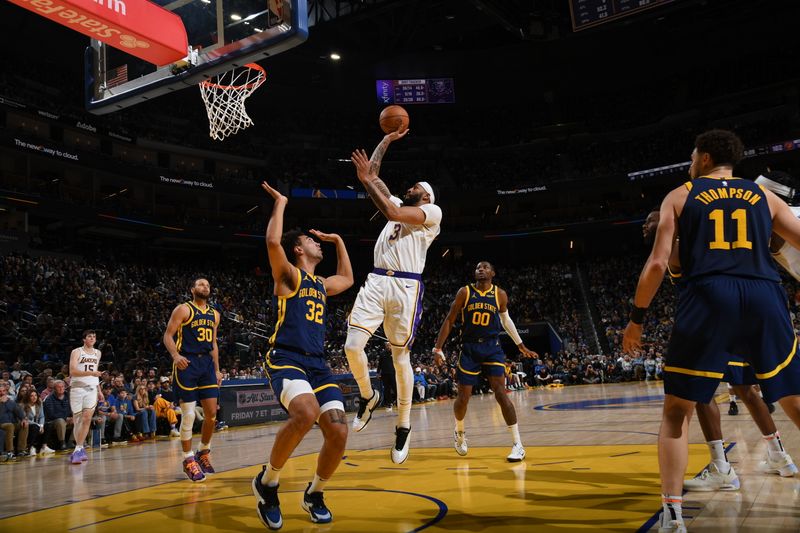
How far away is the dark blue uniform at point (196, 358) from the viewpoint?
7.36 metres

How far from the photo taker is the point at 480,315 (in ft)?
24.3

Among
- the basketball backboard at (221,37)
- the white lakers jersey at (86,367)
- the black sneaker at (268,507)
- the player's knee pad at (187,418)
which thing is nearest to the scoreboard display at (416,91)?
the white lakers jersey at (86,367)

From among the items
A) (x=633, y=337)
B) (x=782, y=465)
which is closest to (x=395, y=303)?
(x=633, y=337)

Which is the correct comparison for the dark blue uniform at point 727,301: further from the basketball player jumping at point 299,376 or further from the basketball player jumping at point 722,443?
the basketball player jumping at point 299,376

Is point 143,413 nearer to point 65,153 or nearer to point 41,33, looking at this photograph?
point 65,153

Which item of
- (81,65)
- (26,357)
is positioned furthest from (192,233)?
(26,357)

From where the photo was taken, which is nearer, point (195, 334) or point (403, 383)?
point (403, 383)

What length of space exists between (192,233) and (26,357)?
15000 mm

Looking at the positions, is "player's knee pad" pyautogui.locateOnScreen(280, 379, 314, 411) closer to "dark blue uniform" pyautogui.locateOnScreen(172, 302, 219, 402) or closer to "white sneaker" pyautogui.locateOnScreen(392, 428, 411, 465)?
"white sneaker" pyautogui.locateOnScreen(392, 428, 411, 465)

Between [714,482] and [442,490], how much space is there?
202cm

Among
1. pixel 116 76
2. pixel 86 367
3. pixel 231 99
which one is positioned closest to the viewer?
pixel 116 76

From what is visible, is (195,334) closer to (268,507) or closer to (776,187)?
(268,507)

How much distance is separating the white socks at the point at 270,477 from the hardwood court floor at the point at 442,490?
1.01ft

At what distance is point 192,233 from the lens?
31.1 m
